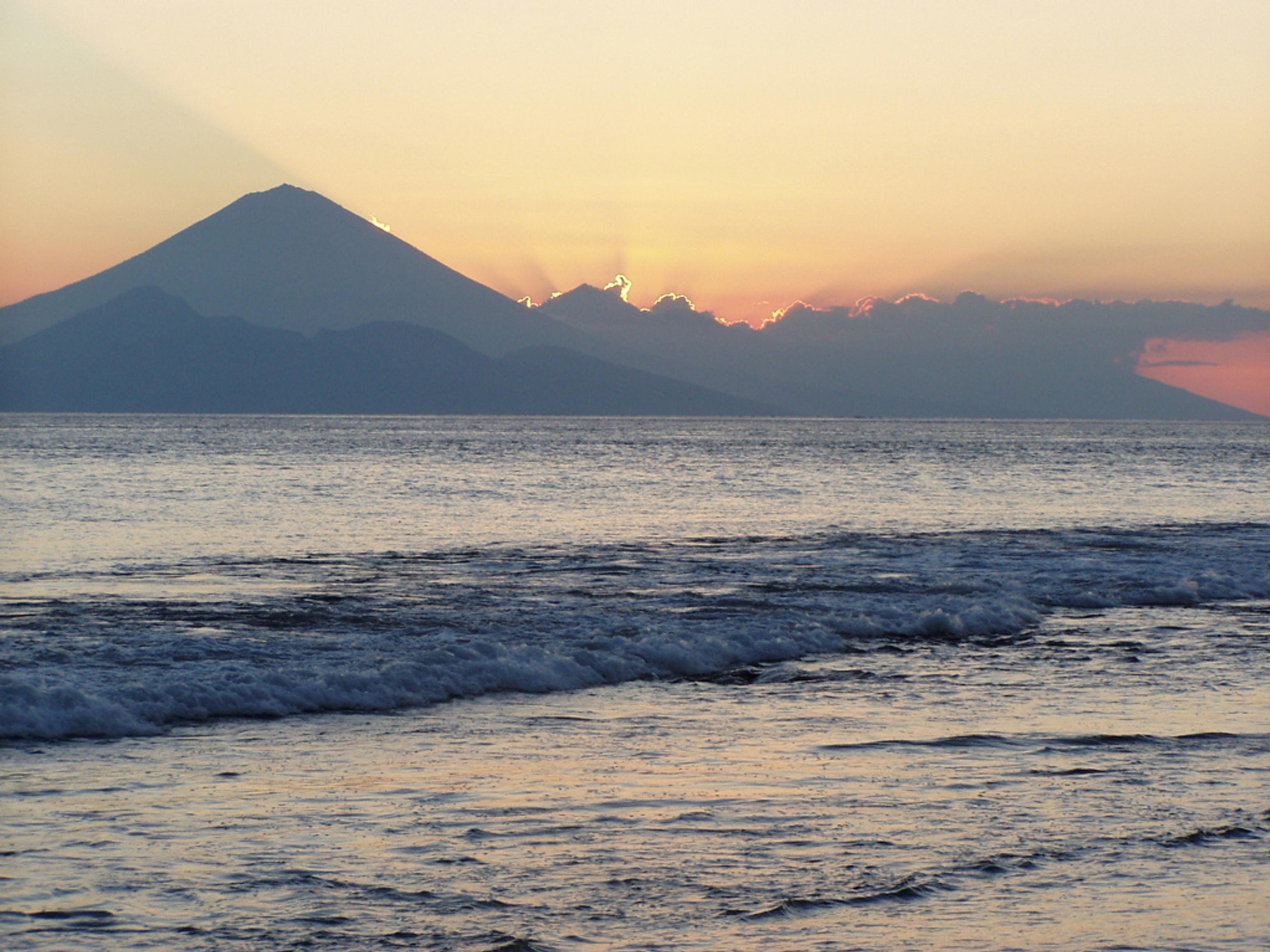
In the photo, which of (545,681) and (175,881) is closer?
(175,881)

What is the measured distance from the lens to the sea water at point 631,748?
7.69 metres

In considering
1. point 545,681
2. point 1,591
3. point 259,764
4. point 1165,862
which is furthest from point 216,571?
point 1165,862

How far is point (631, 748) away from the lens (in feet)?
38.8

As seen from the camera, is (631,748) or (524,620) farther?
(524,620)

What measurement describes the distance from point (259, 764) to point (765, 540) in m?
25.2

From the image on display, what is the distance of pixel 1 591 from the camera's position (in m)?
22.4

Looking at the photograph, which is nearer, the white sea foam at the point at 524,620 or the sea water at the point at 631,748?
the sea water at the point at 631,748

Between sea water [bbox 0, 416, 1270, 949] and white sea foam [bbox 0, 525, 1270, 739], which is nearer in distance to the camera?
sea water [bbox 0, 416, 1270, 949]

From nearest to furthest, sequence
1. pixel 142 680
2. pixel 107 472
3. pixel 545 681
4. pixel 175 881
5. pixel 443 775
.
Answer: pixel 175 881 → pixel 443 775 → pixel 142 680 → pixel 545 681 → pixel 107 472

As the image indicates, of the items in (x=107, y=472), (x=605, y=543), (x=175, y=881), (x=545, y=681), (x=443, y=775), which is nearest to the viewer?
→ (x=175, y=881)

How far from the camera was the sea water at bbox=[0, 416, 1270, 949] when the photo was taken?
25.2 ft

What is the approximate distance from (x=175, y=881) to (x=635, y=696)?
23.8ft

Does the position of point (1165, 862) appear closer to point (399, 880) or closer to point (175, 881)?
point (399, 880)

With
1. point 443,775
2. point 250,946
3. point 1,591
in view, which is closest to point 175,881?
point 250,946
